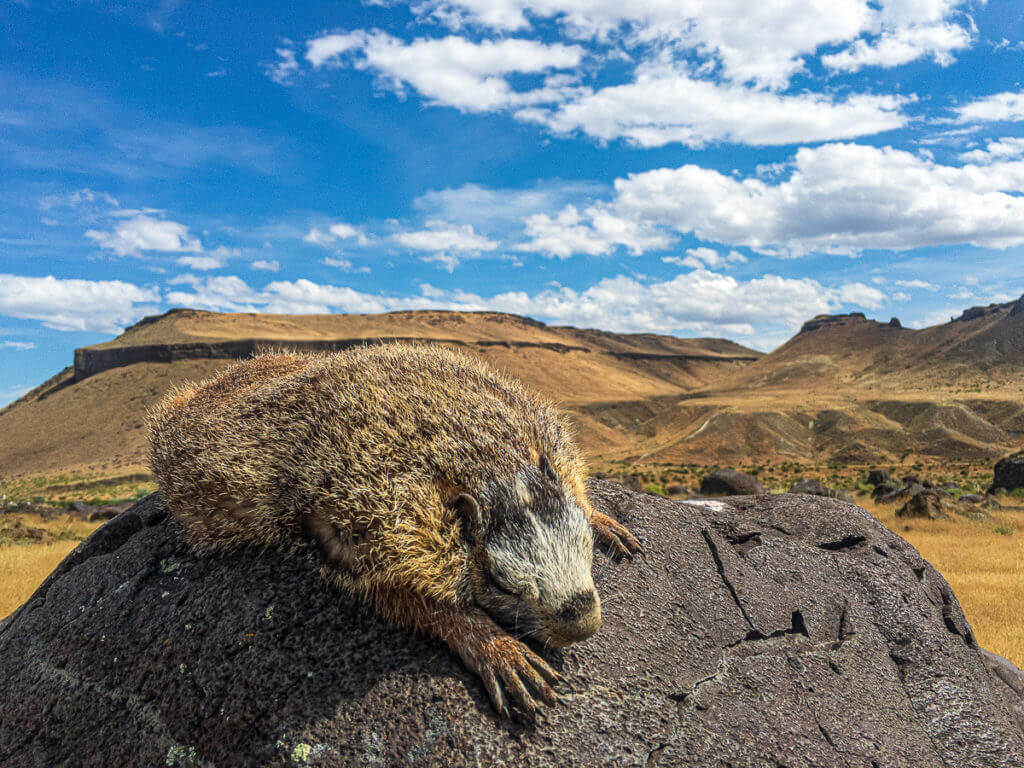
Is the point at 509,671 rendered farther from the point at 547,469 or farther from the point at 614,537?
the point at 614,537

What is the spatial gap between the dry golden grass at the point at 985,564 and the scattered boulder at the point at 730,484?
757 centimetres

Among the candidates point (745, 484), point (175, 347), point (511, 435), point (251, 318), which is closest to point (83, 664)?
point (511, 435)

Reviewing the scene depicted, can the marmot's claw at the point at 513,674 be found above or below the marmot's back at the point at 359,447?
below

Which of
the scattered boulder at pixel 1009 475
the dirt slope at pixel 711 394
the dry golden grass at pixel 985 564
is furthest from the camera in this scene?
the dirt slope at pixel 711 394

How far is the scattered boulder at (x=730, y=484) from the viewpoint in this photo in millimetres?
34750

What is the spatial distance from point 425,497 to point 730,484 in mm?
35246

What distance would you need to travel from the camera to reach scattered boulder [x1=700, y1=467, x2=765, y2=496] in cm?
3475

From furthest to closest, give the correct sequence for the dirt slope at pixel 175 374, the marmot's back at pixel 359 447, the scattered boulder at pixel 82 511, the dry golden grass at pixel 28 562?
the dirt slope at pixel 175 374 → the scattered boulder at pixel 82 511 → the dry golden grass at pixel 28 562 → the marmot's back at pixel 359 447

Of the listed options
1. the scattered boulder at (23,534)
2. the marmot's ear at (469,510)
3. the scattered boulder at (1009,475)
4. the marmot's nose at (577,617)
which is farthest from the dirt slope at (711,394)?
the marmot's nose at (577,617)

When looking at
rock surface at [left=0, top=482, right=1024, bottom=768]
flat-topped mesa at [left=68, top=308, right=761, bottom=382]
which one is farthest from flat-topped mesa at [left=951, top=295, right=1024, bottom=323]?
rock surface at [left=0, top=482, right=1024, bottom=768]

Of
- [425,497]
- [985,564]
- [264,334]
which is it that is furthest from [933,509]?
[264,334]

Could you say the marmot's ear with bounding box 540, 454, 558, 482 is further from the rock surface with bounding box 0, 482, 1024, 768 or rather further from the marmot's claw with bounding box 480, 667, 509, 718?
the rock surface with bounding box 0, 482, 1024, 768

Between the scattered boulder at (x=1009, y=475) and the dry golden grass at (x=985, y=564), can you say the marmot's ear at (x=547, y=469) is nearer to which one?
the dry golden grass at (x=985, y=564)

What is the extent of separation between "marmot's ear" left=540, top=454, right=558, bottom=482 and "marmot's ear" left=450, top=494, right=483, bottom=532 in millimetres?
492
